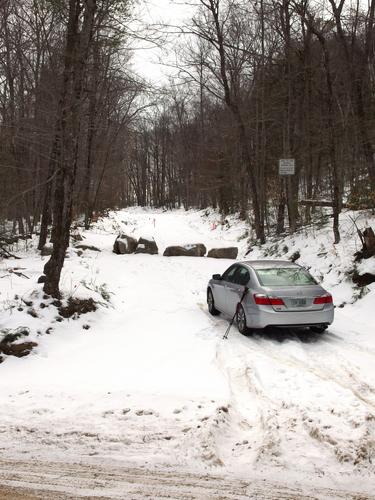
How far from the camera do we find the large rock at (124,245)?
2186 cm

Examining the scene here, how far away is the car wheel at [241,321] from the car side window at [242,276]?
0.59 meters

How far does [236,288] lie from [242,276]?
1.04 ft

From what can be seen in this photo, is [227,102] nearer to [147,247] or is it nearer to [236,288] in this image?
[147,247]

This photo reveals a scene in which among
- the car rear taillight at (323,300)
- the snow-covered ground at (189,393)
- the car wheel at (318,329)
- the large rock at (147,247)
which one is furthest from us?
the large rock at (147,247)

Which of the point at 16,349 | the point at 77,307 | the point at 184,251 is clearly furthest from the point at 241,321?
the point at 184,251

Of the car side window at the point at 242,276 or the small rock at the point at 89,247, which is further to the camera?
the small rock at the point at 89,247

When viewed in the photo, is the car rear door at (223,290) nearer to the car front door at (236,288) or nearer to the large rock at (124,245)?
the car front door at (236,288)

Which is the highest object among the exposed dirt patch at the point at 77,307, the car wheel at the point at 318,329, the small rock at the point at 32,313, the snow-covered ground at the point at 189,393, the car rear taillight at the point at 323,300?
the car rear taillight at the point at 323,300

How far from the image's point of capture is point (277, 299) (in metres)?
8.68

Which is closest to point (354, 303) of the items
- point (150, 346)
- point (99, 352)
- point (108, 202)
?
point (150, 346)

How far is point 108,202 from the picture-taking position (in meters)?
45.2

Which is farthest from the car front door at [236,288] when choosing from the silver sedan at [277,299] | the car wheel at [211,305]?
the car wheel at [211,305]

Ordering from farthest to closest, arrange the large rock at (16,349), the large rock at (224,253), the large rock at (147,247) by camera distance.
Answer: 1. the large rock at (147,247)
2. the large rock at (224,253)
3. the large rock at (16,349)

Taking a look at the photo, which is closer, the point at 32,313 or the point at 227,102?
Answer: the point at 32,313
